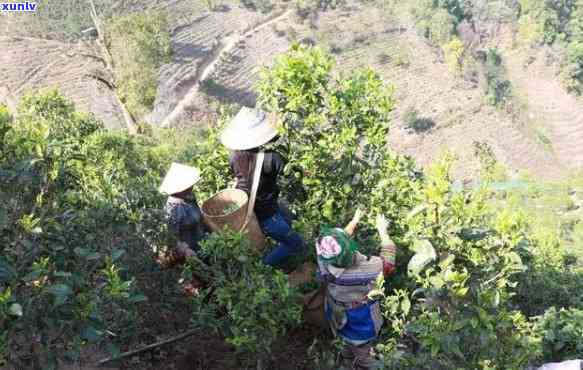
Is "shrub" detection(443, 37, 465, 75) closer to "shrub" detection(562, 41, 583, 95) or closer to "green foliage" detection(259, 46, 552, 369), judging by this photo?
"shrub" detection(562, 41, 583, 95)

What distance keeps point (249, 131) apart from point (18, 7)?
36.0 metres

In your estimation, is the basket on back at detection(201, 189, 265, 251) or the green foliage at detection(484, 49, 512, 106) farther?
the green foliage at detection(484, 49, 512, 106)

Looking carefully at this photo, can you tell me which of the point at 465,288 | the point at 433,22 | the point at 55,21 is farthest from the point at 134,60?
the point at 433,22

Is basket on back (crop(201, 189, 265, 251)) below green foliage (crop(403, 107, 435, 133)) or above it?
above

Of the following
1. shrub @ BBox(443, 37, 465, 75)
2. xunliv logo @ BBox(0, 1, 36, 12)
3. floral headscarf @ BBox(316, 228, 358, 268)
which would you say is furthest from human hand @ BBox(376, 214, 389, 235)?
shrub @ BBox(443, 37, 465, 75)

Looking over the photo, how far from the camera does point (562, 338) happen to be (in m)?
4.03

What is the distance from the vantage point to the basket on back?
3.93 meters

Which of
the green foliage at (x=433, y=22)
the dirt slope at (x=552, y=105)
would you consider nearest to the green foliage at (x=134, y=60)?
the green foliage at (x=433, y=22)

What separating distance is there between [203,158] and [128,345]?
63.1 inches

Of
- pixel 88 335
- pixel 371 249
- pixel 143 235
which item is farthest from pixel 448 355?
pixel 143 235

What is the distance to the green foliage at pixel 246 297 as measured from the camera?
130 inches

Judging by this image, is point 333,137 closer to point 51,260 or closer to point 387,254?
point 387,254

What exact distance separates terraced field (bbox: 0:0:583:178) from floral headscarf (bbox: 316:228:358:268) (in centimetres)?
2811

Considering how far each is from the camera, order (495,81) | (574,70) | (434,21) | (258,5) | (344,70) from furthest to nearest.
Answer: (574,70) → (434,21) → (495,81) → (258,5) → (344,70)
